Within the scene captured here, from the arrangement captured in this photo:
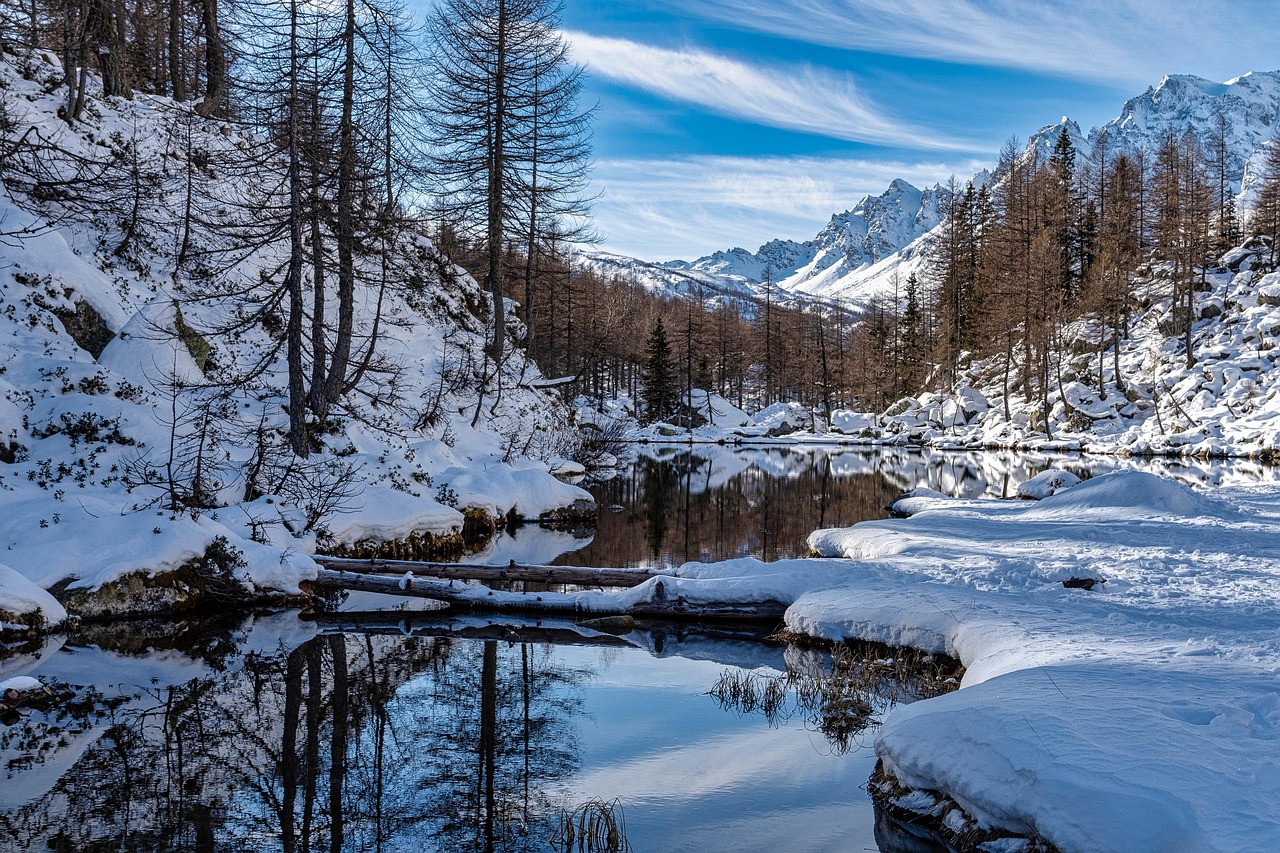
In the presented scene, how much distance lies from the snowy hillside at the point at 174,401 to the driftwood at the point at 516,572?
108cm

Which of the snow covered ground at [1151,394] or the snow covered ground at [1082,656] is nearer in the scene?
the snow covered ground at [1082,656]

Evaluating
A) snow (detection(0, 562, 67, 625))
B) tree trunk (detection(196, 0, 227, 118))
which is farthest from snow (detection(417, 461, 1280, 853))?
tree trunk (detection(196, 0, 227, 118))

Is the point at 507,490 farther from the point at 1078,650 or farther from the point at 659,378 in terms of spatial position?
the point at 659,378

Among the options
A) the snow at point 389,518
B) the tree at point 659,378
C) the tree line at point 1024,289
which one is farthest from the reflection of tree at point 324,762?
the tree at point 659,378

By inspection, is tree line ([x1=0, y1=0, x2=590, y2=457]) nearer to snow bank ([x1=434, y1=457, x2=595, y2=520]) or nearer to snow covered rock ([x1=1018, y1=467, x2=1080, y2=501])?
snow bank ([x1=434, y1=457, x2=595, y2=520])

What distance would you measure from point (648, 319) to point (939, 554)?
83.5m

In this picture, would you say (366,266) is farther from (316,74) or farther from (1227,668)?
(1227,668)

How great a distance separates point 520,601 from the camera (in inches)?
441

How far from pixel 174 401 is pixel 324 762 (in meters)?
8.80

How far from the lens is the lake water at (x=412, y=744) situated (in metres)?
5.32

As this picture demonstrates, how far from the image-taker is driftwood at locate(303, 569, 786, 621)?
35.2 ft

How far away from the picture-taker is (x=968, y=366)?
58.8 m

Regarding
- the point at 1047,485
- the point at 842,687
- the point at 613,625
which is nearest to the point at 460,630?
the point at 613,625

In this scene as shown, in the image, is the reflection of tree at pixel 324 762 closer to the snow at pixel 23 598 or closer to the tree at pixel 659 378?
the snow at pixel 23 598
